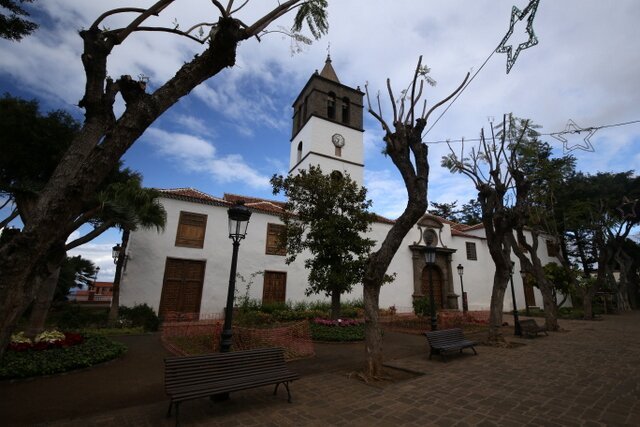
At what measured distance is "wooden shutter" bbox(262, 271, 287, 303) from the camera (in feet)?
53.7

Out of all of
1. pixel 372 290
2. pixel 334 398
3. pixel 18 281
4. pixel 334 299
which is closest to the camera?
pixel 18 281

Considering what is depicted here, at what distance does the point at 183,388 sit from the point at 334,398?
2.41 meters

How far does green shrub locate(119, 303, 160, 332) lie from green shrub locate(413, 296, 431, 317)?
1385 cm

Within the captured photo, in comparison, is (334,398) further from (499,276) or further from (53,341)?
(499,276)

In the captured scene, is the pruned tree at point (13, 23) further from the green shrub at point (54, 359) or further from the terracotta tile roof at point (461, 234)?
the terracotta tile roof at point (461, 234)

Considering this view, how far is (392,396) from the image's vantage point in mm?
5020

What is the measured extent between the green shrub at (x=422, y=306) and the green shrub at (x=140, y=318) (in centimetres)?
1385

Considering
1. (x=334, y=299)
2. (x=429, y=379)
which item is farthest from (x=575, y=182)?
(x=429, y=379)

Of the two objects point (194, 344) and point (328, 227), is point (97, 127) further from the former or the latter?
point (328, 227)

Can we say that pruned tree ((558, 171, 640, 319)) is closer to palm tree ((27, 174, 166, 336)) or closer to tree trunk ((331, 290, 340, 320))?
tree trunk ((331, 290, 340, 320))

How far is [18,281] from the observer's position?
2426mm

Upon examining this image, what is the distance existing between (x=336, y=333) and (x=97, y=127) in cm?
965

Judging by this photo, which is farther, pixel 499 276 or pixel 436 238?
pixel 436 238

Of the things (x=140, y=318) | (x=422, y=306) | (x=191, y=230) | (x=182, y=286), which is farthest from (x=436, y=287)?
(x=140, y=318)
